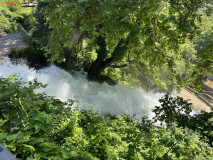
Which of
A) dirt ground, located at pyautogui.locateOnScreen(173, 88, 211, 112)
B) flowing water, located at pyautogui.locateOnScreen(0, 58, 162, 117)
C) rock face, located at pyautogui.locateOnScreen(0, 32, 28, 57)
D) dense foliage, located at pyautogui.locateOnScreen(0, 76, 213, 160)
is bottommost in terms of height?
dirt ground, located at pyautogui.locateOnScreen(173, 88, 211, 112)

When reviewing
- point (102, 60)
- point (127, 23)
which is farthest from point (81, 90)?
point (127, 23)

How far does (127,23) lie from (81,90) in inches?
227

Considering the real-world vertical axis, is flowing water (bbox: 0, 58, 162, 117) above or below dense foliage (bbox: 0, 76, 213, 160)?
below

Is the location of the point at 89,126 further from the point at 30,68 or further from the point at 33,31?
the point at 33,31

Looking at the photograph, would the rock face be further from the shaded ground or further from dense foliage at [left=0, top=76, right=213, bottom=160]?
the shaded ground

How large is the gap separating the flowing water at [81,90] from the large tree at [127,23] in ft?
5.21

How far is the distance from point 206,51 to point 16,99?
7097 mm

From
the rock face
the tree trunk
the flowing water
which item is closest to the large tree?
the tree trunk

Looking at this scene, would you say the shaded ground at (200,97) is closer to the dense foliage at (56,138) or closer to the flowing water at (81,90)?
the flowing water at (81,90)

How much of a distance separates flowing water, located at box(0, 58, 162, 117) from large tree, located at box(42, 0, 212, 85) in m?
1.59

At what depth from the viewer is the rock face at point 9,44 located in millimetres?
8900

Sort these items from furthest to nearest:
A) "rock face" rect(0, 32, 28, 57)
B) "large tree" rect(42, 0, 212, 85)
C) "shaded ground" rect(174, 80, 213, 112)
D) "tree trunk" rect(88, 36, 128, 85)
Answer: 1. "shaded ground" rect(174, 80, 213, 112)
2. "tree trunk" rect(88, 36, 128, 85)
3. "rock face" rect(0, 32, 28, 57)
4. "large tree" rect(42, 0, 212, 85)

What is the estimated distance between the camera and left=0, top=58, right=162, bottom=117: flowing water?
8034 millimetres

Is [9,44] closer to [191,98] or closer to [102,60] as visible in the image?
[102,60]
